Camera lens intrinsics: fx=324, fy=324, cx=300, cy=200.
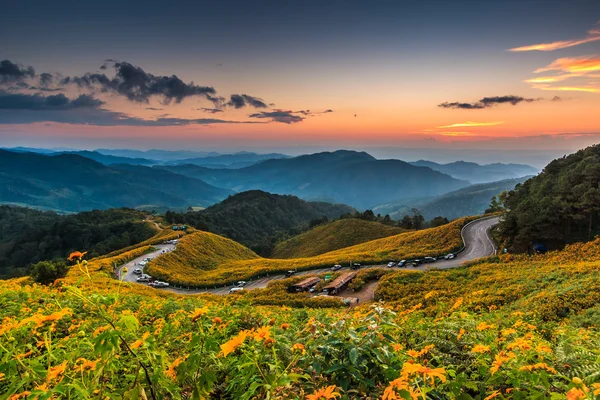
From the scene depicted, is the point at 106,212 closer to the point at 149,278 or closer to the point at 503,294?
the point at 149,278

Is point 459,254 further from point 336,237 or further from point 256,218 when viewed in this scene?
point 256,218

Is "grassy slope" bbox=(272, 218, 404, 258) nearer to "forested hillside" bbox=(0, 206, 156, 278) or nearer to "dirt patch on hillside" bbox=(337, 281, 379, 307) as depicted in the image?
"forested hillside" bbox=(0, 206, 156, 278)

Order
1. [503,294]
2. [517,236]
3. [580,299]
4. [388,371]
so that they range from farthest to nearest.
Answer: [517,236] < [503,294] < [580,299] < [388,371]

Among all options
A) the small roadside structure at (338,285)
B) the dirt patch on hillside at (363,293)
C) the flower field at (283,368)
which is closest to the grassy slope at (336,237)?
the small roadside structure at (338,285)

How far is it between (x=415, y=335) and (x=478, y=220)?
54.5 m

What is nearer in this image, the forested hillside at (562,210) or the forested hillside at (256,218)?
the forested hillside at (562,210)

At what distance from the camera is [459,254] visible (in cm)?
3875

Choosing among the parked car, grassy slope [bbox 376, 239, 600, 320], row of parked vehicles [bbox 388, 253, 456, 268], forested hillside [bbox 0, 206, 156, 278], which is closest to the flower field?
grassy slope [bbox 376, 239, 600, 320]

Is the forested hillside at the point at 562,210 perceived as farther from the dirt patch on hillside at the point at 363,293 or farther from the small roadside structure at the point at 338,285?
the small roadside structure at the point at 338,285

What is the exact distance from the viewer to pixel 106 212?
120m

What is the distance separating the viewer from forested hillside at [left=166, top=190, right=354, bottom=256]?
10888 centimetres

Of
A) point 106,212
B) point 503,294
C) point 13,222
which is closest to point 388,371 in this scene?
point 503,294

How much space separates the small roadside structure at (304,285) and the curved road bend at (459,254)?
6376mm

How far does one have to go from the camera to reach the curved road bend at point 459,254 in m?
34.4
